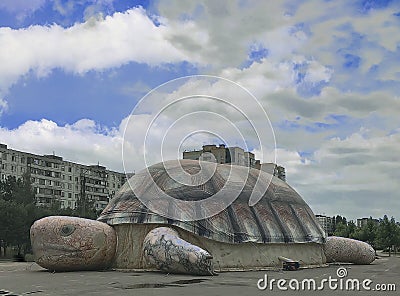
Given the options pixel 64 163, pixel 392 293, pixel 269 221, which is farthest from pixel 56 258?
pixel 64 163

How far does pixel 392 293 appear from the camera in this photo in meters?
16.6

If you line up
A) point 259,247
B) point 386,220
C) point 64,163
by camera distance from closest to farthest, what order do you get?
→ point 259,247, point 386,220, point 64,163

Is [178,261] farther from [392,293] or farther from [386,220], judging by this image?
[386,220]

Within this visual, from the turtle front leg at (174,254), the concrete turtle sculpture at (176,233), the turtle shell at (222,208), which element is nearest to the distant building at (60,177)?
the turtle shell at (222,208)

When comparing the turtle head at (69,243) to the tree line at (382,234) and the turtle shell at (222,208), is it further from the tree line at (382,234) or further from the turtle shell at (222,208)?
the tree line at (382,234)

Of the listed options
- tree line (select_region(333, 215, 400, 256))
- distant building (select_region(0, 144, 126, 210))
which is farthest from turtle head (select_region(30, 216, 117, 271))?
distant building (select_region(0, 144, 126, 210))

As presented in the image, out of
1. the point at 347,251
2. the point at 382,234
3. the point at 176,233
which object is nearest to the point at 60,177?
the point at 382,234

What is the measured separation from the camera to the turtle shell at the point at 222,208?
26891mm

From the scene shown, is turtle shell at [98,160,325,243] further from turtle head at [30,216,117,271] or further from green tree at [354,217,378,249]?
green tree at [354,217,378,249]

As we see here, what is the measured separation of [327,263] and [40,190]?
75879mm

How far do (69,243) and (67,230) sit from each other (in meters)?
0.68

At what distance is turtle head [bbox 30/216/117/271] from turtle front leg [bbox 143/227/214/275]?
9.52ft

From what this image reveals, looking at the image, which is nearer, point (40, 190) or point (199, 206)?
point (199, 206)


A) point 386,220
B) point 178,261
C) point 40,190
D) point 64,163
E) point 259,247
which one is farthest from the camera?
point 64,163
